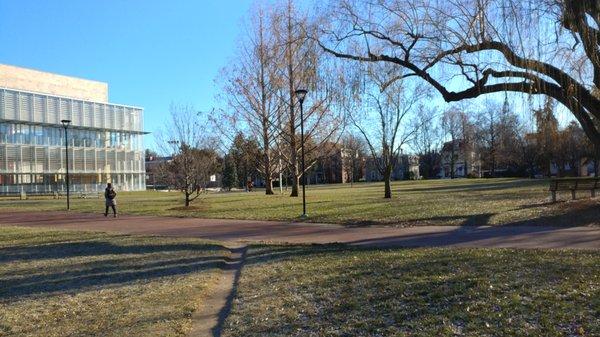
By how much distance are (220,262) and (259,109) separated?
30.0m

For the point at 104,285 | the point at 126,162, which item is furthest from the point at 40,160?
→ the point at 104,285

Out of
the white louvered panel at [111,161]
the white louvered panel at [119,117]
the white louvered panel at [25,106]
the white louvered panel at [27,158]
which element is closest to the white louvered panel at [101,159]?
the white louvered panel at [111,161]

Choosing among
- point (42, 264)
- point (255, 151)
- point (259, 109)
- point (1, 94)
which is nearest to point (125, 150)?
point (1, 94)

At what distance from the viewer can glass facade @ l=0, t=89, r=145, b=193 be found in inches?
2341

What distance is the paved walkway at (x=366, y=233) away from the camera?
1254 cm

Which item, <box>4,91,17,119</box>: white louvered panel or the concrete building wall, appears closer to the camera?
<box>4,91,17,119</box>: white louvered panel

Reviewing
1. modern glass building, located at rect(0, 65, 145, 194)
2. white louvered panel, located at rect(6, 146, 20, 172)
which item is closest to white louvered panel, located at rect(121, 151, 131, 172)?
modern glass building, located at rect(0, 65, 145, 194)

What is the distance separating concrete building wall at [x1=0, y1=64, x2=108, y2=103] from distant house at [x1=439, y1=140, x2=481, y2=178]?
208 ft

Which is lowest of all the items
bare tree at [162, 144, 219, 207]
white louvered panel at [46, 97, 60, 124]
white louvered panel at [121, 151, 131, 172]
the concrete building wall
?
bare tree at [162, 144, 219, 207]

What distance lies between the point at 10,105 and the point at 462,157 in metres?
81.8

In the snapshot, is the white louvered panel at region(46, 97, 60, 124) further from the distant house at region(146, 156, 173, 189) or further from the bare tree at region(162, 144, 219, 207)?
the bare tree at region(162, 144, 219, 207)

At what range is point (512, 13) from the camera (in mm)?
12391

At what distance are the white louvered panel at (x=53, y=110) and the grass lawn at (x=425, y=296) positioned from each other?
60512 millimetres

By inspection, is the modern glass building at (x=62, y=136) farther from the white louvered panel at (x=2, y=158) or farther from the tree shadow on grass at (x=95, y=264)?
the tree shadow on grass at (x=95, y=264)
